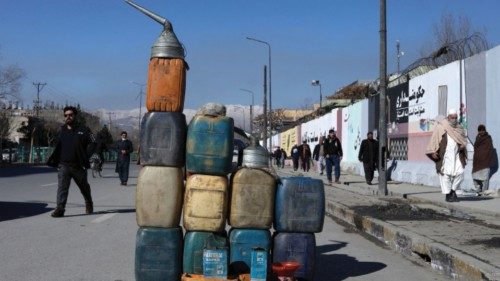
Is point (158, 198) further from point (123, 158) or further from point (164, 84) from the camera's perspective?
point (123, 158)

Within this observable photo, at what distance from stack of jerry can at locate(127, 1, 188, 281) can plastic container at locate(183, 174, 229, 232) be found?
0.14 m

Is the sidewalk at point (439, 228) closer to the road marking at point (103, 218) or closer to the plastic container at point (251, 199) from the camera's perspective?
the plastic container at point (251, 199)

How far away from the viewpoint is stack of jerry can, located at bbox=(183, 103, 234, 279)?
15.8 feet

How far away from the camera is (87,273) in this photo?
18.7ft

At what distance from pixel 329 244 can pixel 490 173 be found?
23.7ft

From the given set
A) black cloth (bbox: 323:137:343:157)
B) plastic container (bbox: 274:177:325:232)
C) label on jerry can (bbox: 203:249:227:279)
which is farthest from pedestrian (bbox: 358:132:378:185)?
label on jerry can (bbox: 203:249:227:279)

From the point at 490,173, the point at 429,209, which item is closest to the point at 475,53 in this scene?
the point at 490,173

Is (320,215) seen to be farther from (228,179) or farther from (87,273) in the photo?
(87,273)

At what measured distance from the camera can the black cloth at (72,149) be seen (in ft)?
32.6

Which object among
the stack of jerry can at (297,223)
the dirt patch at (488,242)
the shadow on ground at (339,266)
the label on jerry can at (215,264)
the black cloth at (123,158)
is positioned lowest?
the shadow on ground at (339,266)

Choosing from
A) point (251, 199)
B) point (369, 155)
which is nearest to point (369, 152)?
point (369, 155)

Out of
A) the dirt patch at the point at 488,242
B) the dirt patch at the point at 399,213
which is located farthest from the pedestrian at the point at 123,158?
the dirt patch at the point at 488,242

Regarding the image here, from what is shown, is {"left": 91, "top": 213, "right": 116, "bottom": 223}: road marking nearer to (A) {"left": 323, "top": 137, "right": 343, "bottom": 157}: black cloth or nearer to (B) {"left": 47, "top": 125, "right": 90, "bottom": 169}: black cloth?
(B) {"left": 47, "top": 125, "right": 90, "bottom": 169}: black cloth

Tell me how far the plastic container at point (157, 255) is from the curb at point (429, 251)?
8.78ft
